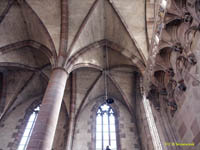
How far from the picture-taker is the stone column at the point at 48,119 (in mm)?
4578

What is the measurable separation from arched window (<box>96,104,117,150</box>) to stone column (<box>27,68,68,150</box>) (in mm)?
4864

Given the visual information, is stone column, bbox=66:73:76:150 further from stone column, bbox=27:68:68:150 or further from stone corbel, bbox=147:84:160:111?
stone corbel, bbox=147:84:160:111

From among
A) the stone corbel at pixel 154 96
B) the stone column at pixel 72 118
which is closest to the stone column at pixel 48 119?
the stone corbel at pixel 154 96

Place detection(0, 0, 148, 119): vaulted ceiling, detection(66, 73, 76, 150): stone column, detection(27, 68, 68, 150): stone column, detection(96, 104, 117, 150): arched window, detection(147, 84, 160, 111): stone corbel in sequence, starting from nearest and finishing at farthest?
detection(27, 68, 68, 150): stone column → detection(147, 84, 160, 111): stone corbel → detection(0, 0, 148, 119): vaulted ceiling → detection(66, 73, 76, 150): stone column → detection(96, 104, 117, 150): arched window

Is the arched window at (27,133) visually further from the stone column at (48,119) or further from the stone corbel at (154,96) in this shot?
the stone corbel at (154,96)

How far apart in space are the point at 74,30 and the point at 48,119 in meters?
5.91

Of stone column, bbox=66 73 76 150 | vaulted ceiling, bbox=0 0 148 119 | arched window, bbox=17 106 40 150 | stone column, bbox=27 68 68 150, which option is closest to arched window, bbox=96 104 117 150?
stone column, bbox=66 73 76 150

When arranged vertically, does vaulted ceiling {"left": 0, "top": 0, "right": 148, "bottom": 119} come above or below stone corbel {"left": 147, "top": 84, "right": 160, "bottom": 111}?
above

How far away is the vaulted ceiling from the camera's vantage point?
8.69m

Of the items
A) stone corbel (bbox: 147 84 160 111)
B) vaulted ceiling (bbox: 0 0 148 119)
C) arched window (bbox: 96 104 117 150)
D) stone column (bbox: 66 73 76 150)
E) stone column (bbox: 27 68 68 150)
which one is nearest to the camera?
stone column (bbox: 27 68 68 150)

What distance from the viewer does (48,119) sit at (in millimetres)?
5152

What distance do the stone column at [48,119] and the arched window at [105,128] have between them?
4.86 meters

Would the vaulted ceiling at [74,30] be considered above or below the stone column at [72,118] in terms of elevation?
above

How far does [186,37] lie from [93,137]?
26.2 feet
